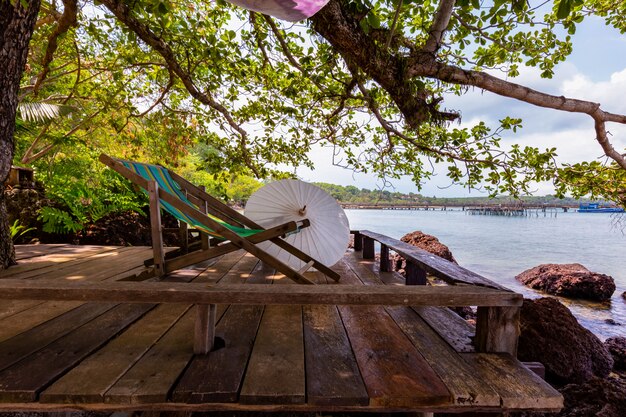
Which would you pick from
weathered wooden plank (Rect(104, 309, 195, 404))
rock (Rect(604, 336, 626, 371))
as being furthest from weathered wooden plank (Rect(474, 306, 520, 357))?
rock (Rect(604, 336, 626, 371))

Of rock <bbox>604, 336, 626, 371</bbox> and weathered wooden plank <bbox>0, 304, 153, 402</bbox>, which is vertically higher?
weathered wooden plank <bbox>0, 304, 153, 402</bbox>

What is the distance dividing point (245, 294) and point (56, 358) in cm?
107

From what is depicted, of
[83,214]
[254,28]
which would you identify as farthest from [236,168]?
[83,214]

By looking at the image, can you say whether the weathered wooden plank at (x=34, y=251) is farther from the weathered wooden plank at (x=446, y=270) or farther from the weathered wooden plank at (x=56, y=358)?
the weathered wooden plank at (x=446, y=270)

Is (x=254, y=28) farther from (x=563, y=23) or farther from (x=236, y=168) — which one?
(x=563, y=23)

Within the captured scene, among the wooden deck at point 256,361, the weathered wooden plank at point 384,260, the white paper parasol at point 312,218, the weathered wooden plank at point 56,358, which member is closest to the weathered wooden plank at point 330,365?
the wooden deck at point 256,361

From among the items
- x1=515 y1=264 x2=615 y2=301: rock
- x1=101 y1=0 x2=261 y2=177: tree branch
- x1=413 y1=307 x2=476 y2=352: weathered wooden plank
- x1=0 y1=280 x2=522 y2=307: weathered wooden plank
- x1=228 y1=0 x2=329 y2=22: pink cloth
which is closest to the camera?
x1=228 y1=0 x2=329 y2=22: pink cloth

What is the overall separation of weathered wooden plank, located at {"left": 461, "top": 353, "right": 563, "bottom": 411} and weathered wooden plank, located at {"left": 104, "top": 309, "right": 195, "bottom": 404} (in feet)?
4.97

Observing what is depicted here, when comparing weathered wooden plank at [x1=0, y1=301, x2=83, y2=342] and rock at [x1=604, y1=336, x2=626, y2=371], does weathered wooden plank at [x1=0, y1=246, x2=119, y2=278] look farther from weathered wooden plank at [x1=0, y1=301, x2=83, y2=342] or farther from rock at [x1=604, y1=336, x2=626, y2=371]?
rock at [x1=604, y1=336, x2=626, y2=371]

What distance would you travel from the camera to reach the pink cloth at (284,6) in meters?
1.21

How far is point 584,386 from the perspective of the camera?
242 centimetres

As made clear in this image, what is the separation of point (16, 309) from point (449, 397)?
2906 mm

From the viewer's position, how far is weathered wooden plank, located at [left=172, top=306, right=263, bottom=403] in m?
1.25

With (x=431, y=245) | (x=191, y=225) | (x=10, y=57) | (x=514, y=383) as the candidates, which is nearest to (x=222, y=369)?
(x=191, y=225)
